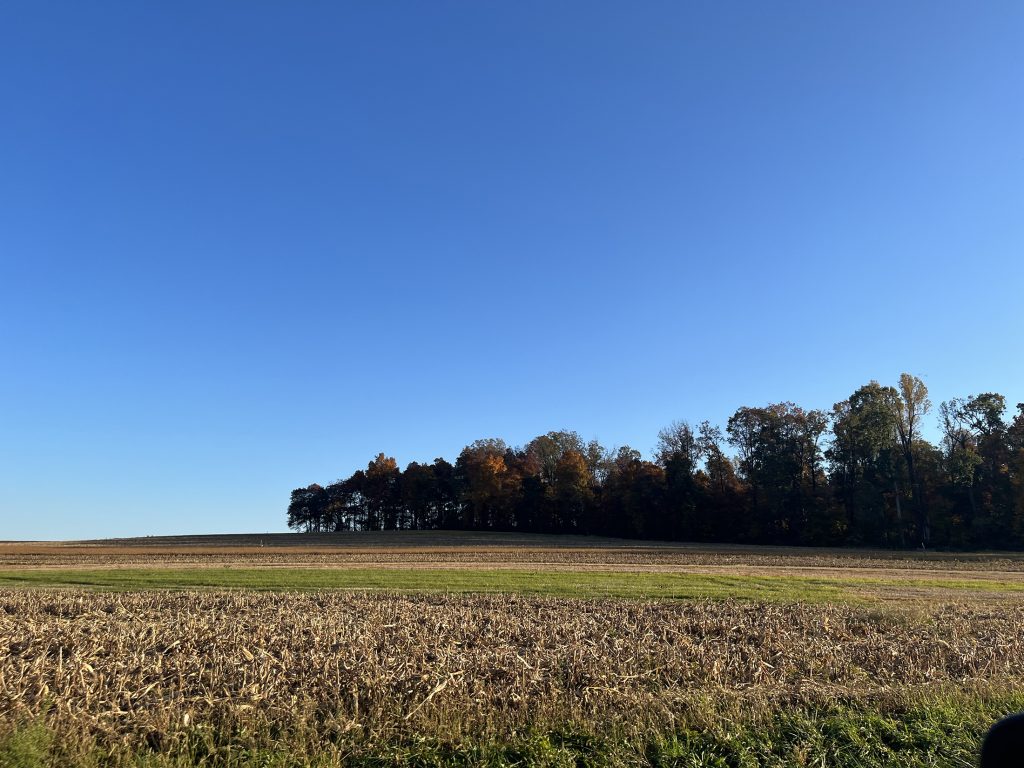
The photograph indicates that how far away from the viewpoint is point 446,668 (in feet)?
34.3

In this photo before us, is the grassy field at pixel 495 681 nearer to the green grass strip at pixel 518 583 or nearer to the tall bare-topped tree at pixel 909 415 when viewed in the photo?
the green grass strip at pixel 518 583

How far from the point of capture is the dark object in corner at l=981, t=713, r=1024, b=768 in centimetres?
297

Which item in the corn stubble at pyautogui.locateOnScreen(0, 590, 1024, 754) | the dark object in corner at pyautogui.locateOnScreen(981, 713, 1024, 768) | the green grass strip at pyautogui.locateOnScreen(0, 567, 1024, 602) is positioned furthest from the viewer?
the green grass strip at pyautogui.locateOnScreen(0, 567, 1024, 602)

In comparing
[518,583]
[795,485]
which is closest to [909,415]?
[795,485]

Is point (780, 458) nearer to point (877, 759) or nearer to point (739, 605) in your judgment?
point (739, 605)

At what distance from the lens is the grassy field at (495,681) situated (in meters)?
7.33

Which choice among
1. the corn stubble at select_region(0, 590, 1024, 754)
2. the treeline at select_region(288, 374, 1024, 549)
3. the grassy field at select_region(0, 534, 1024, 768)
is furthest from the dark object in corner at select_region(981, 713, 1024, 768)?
the treeline at select_region(288, 374, 1024, 549)

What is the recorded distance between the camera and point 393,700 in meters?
9.27

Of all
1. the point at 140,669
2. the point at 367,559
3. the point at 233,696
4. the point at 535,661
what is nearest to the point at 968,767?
the point at 535,661

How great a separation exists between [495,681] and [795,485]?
78824 millimetres

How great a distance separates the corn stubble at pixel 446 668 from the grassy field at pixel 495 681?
0.05 m

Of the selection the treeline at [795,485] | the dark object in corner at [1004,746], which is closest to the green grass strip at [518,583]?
the dark object in corner at [1004,746]

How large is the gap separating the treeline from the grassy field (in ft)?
203

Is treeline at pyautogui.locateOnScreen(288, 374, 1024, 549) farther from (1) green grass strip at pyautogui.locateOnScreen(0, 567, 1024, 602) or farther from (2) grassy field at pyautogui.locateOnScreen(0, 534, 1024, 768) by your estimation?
(2) grassy field at pyautogui.locateOnScreen(0, 534, 1024, 768)
